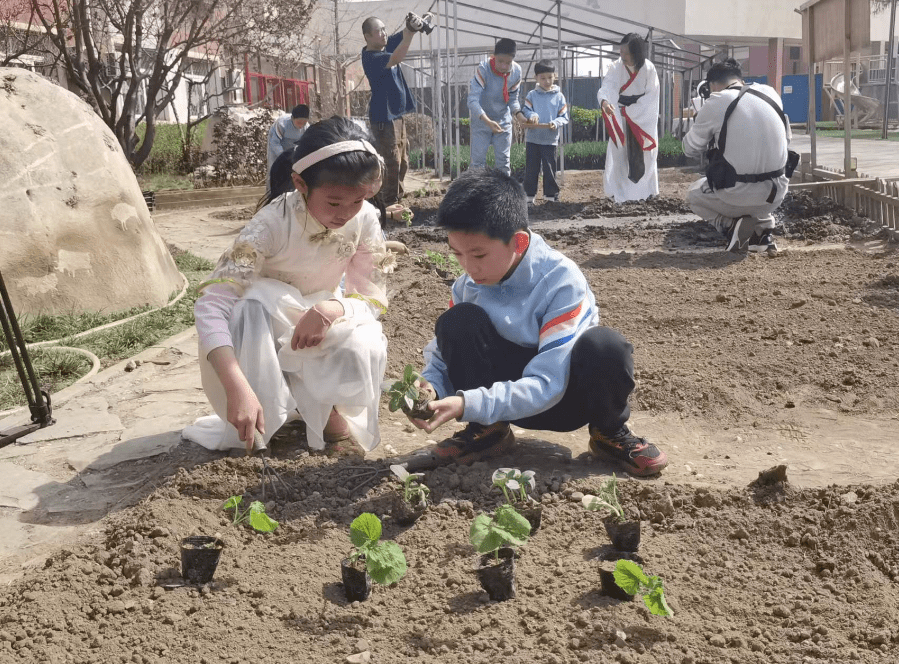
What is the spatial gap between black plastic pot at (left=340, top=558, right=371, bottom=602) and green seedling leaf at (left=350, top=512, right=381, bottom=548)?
0.06 meters

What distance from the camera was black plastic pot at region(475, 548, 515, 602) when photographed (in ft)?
7.14

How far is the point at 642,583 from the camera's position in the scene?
208cm

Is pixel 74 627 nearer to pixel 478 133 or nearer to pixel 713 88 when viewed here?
pixel 713 88

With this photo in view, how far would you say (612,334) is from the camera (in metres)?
2.84

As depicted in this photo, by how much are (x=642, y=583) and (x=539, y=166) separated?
9.94 m

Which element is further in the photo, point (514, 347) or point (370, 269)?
point (370, 269)

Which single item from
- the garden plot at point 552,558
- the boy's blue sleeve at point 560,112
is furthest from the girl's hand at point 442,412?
the boy's blue sleeve at point 560,112

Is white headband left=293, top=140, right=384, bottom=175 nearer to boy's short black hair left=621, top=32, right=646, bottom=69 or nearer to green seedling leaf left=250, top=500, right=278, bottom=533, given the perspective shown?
green seedling leaf left=250, top=500, right=278, bottom=533

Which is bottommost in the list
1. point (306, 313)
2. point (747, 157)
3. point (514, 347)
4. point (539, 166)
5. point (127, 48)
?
point (514, 347)

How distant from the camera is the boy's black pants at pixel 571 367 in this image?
282 centimetres

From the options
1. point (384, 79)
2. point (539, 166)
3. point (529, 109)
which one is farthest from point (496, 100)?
point (384, 79)

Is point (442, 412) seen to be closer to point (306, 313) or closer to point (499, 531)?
point (499, 531)

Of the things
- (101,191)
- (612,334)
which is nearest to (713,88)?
(101,191)

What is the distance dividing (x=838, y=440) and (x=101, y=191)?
4.52 m
